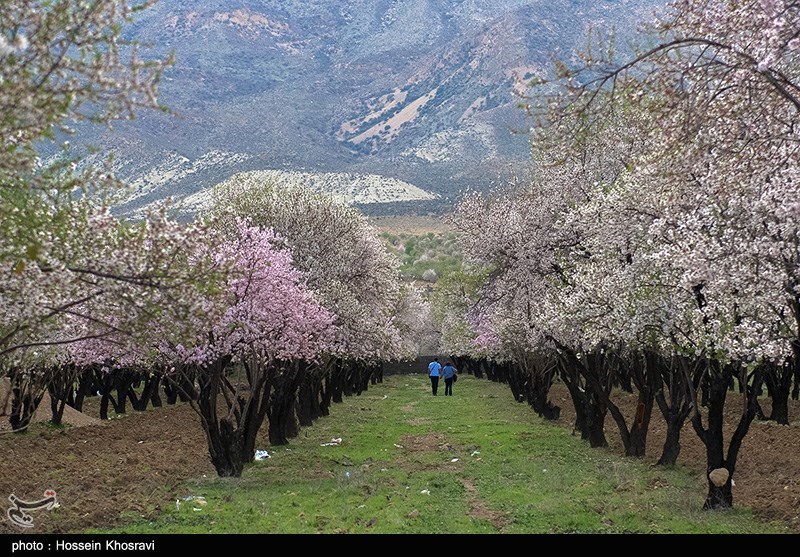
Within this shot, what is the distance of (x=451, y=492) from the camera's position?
63.8 feet

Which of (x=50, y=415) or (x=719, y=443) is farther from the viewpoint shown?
(x=50, y=415)

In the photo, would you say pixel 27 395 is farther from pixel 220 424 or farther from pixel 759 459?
pixel 759 459

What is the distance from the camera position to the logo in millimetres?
14941

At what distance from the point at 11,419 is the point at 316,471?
14795mm

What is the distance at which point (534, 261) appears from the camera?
26.6m

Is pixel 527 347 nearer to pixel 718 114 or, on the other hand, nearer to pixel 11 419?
pixel 11 419

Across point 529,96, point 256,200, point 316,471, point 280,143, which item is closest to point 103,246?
point 529,96

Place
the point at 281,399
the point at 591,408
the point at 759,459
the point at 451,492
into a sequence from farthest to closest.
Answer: the point at 281,399, the point at 591,408, the point at 759,459, the point at 451,492

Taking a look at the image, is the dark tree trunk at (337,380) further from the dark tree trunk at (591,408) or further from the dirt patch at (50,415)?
the dark tree trunk at (591,408)

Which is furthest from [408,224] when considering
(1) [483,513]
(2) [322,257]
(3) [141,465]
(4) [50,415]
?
(1) [483,513]

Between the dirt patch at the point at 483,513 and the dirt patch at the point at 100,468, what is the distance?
6.39 meters

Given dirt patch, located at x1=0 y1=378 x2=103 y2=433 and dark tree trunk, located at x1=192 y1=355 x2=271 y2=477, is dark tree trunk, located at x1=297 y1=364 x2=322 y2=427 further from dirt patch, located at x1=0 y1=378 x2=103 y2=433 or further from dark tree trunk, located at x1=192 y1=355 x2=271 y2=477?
dark tree trunk, located at x1=192 y1=355 x2=271 y2=477

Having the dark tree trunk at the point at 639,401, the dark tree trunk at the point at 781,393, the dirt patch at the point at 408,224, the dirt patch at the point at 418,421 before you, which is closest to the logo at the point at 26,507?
the dark tree trunk at the point at 639,401

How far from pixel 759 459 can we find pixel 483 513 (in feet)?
36.1
